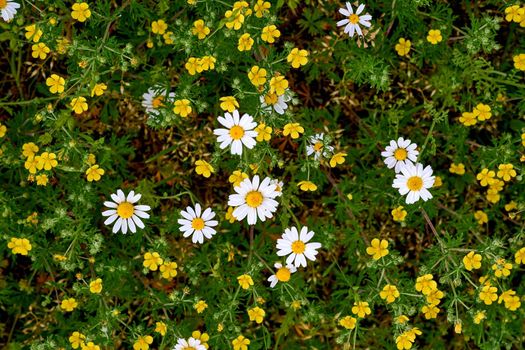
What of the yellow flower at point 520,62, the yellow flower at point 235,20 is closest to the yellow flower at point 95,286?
the yellow flower at point 235,20

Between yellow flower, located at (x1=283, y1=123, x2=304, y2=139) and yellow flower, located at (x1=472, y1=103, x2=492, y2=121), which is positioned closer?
yellow flower, located at (x1=283, y1=123, x2=304, y2=139)

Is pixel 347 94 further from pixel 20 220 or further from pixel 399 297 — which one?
pixel 20 220

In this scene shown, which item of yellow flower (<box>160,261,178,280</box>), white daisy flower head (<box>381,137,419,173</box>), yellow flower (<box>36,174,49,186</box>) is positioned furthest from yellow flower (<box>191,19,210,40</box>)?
yellow flower (<box>160,261,178,280</box>)

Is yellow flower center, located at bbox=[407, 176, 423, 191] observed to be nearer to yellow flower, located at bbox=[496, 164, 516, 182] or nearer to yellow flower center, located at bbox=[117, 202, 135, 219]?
yellow flower, located at bbox=[496, 164, 516, 182]

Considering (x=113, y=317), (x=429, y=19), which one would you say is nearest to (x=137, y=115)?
(x=113, y=317)

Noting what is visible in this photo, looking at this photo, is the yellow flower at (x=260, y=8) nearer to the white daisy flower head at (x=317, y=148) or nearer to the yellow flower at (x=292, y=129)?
the yellow flower at (x=292, y=129)

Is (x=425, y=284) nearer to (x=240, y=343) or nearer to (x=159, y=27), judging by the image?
(x=240, y=343)

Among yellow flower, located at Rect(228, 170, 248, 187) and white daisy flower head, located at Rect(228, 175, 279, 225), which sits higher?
yellow flower, located at Rect(228, 170, 248, 187)
